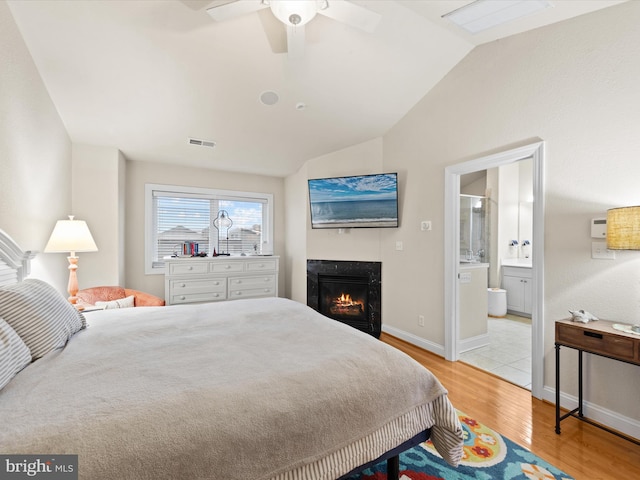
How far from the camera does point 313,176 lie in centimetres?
443

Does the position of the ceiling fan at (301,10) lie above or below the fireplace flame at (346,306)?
above

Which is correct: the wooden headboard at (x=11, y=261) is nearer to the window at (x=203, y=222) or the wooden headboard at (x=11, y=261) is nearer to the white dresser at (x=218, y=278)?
the white dresser at (x=218, y=278)

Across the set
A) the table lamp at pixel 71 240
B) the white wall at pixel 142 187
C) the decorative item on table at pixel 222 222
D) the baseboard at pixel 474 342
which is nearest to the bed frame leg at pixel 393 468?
the baseboard at pixel 474 342

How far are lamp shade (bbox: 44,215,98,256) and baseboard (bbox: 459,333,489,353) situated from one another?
157 inches

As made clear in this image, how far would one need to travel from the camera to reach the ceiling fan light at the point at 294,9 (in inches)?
66.7

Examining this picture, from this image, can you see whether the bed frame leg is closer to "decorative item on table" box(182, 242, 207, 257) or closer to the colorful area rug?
the colorful area rug

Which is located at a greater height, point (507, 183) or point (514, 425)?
point (507, 183)

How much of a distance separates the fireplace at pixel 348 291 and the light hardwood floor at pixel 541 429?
1301 mm

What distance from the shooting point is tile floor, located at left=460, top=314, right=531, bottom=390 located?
2859 millimetres

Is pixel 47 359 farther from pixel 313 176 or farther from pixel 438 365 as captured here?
pixel 313 176

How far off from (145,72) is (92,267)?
2.40 metres

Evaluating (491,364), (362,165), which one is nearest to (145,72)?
(362,165)

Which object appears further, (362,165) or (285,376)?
(362,165)

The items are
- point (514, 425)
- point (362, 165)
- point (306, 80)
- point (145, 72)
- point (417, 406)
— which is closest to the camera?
point (417, 406)
